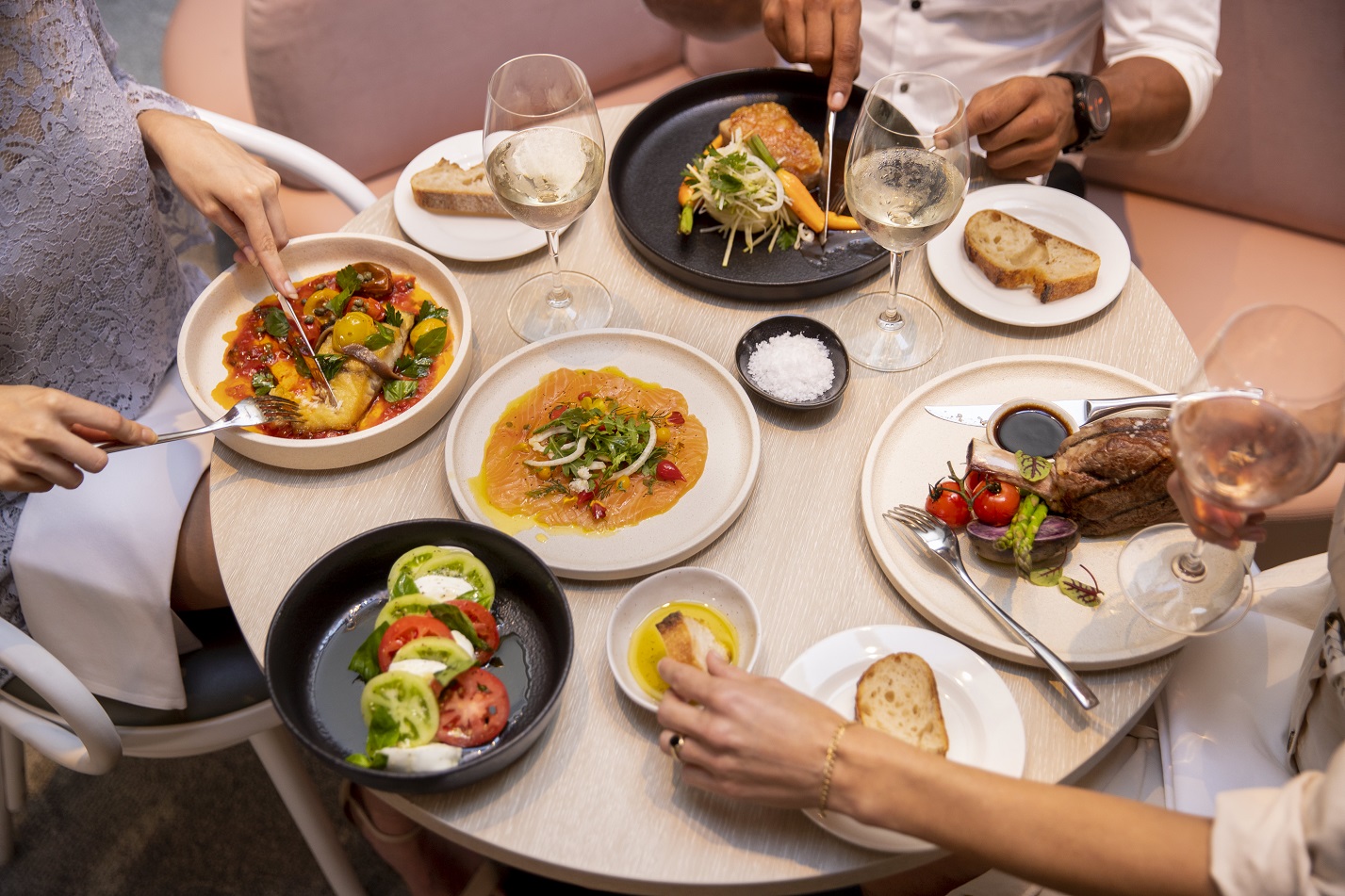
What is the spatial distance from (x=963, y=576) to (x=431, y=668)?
2.60ft

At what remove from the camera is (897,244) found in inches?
65.3

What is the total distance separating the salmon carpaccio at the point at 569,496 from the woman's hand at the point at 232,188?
517mm

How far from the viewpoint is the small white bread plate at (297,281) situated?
164 centimetres

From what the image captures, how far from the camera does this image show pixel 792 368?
173cm

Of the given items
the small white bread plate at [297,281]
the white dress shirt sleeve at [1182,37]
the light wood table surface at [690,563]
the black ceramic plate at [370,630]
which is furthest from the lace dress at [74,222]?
the white dress shirt sleeve at [1182,37]

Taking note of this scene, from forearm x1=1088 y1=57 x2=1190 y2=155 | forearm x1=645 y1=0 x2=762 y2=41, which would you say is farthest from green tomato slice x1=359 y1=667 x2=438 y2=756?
forearm x1=645 y1=0 x2=762 y2=41

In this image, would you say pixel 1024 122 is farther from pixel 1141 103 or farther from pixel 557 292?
pixel 557 292

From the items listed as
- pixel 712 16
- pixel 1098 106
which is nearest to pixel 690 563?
pixel 1098 106

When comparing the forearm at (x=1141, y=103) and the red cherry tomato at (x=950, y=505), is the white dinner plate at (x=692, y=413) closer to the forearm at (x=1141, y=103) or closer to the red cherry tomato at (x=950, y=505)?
the red cherry tomato at (x=950, y=505)

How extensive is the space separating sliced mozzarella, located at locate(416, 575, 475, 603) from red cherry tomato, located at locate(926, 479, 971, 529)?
2.40 feet

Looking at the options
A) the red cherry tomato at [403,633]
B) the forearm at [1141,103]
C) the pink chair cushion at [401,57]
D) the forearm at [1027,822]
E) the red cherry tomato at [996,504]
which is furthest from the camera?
the pink chair cushion at [401,57]

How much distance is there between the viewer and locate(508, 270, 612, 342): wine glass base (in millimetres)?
1885

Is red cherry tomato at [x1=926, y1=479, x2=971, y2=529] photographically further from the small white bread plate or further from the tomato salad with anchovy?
the small white bread plate

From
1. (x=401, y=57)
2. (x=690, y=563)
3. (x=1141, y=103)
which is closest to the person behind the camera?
(x=690, y=563)
